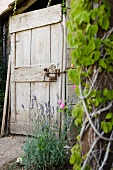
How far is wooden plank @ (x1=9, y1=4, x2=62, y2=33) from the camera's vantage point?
11.7 ft

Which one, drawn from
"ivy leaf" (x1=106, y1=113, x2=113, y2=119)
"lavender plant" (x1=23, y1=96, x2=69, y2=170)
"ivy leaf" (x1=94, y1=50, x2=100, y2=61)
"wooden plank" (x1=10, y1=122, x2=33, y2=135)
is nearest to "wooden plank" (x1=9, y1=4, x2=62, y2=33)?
"wooden plank" (x1=10, y1=122, x2=33, y2=135)

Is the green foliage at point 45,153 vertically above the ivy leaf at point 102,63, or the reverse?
the ivy leaf at point 102,63

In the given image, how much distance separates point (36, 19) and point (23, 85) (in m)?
0.94

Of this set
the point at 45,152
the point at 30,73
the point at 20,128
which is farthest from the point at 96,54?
the point at 20,128

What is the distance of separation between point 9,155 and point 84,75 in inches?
79.5

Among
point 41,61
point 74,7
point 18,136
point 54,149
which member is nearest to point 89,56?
point 74,7

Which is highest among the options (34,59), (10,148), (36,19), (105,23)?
(36,19)

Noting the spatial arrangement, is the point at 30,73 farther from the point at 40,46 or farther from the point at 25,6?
the point at 25,6

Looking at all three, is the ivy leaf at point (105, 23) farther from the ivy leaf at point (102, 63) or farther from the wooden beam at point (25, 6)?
the wooden beam at point (25, 6)

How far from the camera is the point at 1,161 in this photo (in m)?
3.12

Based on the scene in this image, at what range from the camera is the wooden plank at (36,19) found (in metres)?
3.57

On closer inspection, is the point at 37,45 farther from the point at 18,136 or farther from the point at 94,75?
the point at 94,75

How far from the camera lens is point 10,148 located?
351 centimetres

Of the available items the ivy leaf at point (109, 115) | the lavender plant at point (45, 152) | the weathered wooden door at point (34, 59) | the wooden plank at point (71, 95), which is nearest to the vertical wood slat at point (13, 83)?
the weathered wooden door at point (34, 59)
